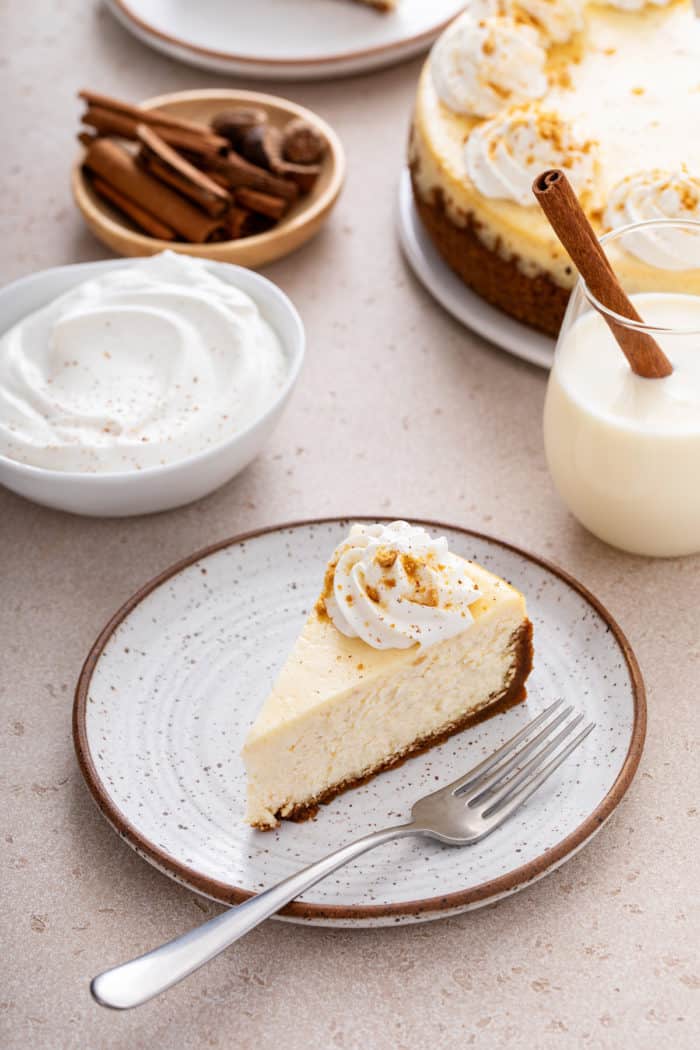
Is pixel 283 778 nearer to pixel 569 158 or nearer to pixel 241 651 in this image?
pixel 241 651

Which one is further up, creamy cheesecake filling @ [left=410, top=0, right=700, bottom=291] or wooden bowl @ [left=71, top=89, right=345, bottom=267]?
creamy cheesecake filling @ [left=410, top=0, right=700, bottom=291]

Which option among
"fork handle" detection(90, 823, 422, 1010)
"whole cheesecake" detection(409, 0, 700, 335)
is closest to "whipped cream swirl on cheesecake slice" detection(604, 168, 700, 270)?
"whole cheesecake" detection(409, 0, 700, 335)

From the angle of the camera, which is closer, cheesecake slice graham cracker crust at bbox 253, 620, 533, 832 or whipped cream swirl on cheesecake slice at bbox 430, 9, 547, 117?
cheesecake slice graham cracker crust at bbox 253, 620, 533, 832

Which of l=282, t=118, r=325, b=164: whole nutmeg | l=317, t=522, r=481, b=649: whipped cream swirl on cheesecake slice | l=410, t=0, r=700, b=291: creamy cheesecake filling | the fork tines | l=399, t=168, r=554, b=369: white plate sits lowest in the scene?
the fork tines

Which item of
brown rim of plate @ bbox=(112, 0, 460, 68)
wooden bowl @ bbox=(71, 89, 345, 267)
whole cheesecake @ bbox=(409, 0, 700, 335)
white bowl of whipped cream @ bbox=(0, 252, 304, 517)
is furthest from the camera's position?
brown rim of plate @ bbox=(112, 0, 460, 68)

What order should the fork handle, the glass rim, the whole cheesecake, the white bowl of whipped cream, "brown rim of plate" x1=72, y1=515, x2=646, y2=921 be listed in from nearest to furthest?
the fork handle → "brown rim of plate" x1=72, y1=515, x2=646, y2=921 → the glass rim → the white bowl of whipped cream → the whole cheesecake

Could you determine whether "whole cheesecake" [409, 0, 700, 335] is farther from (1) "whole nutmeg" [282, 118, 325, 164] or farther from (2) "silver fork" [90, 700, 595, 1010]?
(2) "silver fork" [90, 700, 595, 1010]
